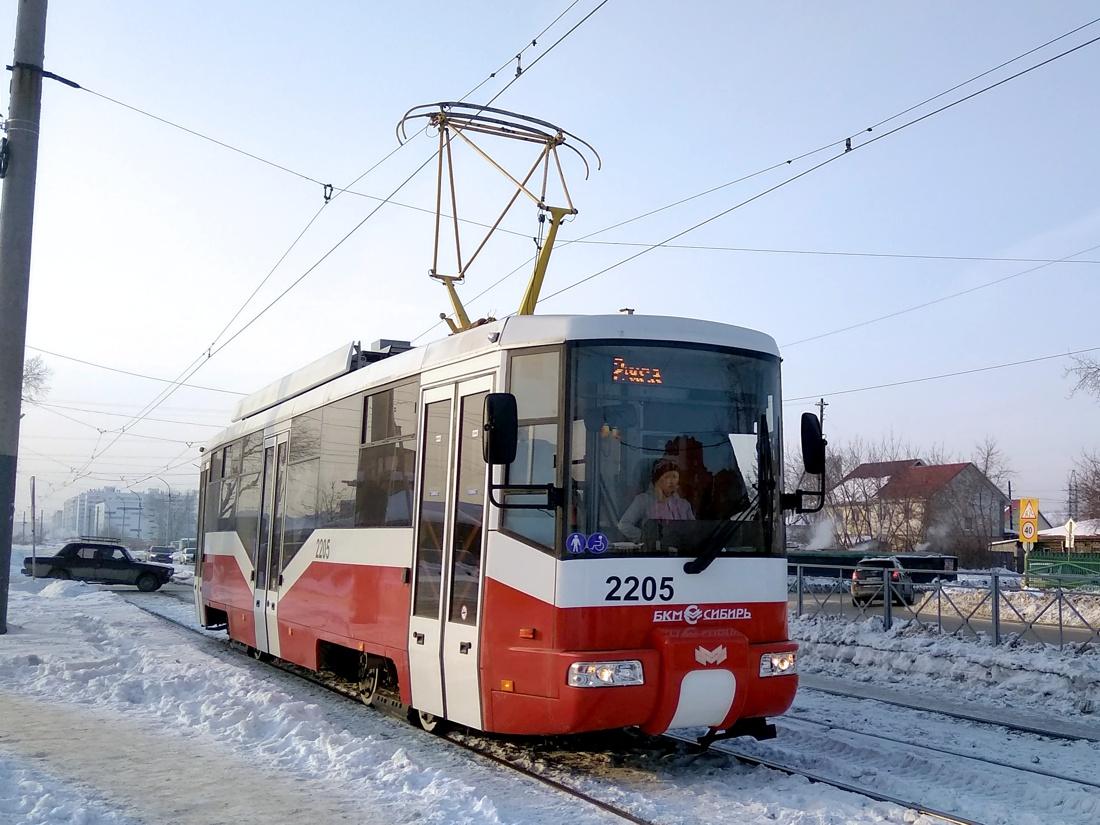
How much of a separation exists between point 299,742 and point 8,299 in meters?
9.40

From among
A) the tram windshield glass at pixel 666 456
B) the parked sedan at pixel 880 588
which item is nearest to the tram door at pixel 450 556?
the tram windshield glass at pixel 666 456

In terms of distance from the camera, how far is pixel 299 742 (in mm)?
8125

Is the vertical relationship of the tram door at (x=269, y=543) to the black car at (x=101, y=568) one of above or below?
above

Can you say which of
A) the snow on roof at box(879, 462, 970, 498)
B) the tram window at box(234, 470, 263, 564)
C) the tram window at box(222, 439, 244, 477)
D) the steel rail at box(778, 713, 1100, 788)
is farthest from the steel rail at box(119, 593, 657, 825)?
the snow on roof at box(879, 462, 970, 498)

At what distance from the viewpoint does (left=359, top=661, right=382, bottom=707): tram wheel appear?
9.67 meters

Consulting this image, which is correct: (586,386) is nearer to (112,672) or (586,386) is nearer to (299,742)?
(299,742)

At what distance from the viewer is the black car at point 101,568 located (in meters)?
35.6

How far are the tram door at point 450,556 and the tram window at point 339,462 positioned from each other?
1748 millimetres

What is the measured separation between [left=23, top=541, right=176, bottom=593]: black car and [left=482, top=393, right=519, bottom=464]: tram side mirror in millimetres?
32021

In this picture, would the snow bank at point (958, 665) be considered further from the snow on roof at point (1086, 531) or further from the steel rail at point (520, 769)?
the snow on roof at point (1086, 531)

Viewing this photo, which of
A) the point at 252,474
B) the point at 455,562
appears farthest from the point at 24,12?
the point at 455,562

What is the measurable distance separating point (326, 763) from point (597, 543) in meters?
2.67

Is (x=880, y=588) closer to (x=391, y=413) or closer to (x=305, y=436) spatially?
(x=305, y=436)

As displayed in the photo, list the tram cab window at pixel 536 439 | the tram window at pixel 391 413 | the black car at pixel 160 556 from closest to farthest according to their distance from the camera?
the tram cab window at pixel 536 439 → the tram window at pixel 391 413 → the black car at pixel 160 556
